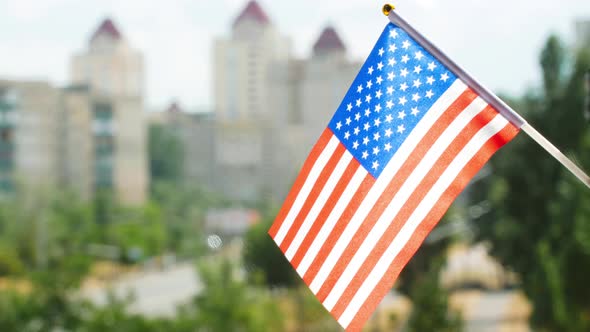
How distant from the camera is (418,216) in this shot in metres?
5.54

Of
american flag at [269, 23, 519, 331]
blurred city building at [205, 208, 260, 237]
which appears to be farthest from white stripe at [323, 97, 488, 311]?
blurred city building at [205, 208, 260, 237]

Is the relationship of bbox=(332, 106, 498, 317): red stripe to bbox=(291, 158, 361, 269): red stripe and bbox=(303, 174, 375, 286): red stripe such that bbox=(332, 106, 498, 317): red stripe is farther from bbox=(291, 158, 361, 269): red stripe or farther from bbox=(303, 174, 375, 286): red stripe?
bbox=(291, 158, 361, 269): red stripe

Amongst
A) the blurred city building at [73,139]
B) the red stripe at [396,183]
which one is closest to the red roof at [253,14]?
the blurred city building at [73,139]

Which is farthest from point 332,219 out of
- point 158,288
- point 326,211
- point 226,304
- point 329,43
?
point 329,43

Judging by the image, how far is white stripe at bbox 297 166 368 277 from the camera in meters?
5.71

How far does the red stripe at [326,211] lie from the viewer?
573 cm

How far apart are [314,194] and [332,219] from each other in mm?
196

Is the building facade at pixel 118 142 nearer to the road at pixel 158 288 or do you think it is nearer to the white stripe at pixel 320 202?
the road at pixel 158 288

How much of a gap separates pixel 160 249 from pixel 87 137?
14054mm

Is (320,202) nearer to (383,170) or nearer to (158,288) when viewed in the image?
(383,170)

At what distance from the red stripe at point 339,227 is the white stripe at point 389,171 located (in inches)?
0.9

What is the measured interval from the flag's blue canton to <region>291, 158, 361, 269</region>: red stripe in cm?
9

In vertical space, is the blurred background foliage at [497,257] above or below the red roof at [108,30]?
below

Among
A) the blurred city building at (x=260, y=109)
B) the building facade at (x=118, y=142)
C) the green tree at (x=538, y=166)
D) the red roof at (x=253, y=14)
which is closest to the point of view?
the green tree at (x=538, y=166)
